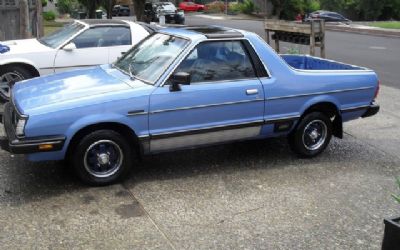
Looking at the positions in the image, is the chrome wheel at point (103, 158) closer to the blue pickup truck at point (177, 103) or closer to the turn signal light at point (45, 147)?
the blue pickup truck at point (177, 103)

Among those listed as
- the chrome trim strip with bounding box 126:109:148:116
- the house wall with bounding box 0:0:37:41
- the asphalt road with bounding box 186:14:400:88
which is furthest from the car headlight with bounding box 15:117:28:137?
the asphalt road with bounding box 186:14:400:88

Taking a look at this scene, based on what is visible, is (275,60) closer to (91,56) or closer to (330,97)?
(330,97)

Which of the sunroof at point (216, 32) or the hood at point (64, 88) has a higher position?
the sunroof at point (216, 32)

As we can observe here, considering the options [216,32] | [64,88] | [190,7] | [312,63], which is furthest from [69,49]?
[190,7]

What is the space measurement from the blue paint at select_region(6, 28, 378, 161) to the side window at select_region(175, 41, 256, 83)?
0.26 ft

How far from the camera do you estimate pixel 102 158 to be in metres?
5.15

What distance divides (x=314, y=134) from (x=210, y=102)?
1562 millimetres

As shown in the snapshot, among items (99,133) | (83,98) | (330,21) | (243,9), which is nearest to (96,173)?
(99,133)

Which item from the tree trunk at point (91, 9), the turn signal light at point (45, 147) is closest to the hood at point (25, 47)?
the turn signal light at point (45, 147)

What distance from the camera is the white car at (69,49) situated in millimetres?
8500

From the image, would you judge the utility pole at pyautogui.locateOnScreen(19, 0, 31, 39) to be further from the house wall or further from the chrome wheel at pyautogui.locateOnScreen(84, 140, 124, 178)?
the chrome wheel at pyautogui.locateOnScreen(84, 140, 124, 178)

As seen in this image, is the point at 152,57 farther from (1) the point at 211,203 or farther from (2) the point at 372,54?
(2) the point at 372,54

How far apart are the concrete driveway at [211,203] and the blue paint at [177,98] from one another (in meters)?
0.49

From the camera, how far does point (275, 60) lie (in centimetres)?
588
